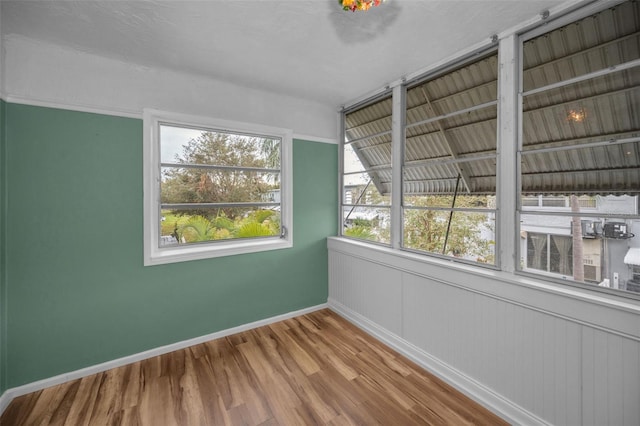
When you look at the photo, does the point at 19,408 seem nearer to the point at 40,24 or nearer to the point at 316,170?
the point at 40,24

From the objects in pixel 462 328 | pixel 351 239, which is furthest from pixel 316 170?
pixel 462 328

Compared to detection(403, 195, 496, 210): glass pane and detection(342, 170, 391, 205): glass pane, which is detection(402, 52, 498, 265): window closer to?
detection(403, 195, 496, 210): glass pane

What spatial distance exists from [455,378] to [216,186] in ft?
8.87

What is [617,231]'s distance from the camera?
4.67 feet

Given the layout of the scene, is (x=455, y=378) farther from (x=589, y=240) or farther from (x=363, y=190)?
(x=363, y=190)

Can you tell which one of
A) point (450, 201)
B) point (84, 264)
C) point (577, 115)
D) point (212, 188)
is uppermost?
point (577, 115)

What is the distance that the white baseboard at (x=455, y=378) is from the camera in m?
1.67

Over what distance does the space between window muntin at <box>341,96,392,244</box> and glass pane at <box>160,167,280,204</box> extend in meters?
0.94

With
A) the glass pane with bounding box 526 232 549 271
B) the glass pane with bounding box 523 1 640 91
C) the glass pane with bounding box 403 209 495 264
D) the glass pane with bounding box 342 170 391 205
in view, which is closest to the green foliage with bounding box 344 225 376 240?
the glass pane with bounding box 342 170 391 205

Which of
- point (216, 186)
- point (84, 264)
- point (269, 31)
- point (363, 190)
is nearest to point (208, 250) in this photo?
point (216, 186)

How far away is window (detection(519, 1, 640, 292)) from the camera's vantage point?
4.63ft

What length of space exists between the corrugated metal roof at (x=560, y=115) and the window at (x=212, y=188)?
1.58m

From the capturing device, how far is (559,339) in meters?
1.51

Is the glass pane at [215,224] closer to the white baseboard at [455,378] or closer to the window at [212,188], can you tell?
the window at [212,188]
